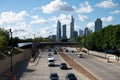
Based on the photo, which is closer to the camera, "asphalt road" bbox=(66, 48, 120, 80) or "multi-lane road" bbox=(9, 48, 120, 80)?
"multi-lane road" bbox=(9, 48, 120, 80)

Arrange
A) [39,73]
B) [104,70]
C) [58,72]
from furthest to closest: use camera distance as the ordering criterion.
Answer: [104,70] → [58,72] → [39,73]

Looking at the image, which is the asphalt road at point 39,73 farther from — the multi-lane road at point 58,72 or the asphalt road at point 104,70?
A: the asphalt road at point 104,70

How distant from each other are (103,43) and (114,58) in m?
35.7

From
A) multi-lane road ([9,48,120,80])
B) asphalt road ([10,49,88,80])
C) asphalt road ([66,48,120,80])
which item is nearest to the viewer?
asphalt road ([10,49,88,80])

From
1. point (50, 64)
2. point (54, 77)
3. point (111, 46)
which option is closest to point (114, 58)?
point (111, 46)

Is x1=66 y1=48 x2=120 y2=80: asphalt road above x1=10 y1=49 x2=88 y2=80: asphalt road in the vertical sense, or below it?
below

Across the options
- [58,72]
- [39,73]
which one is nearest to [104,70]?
[58,72]

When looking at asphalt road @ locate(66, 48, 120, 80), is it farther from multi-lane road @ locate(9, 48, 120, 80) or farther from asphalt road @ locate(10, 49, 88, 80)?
asphalt road @ locate(10, 49, 88, 80)

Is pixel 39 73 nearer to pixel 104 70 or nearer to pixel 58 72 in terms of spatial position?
pixel 58 72

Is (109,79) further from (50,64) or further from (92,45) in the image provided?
(92,45)

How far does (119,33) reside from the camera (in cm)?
12262

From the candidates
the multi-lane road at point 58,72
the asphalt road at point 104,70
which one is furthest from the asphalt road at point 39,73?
the asphalt road at point 104,70

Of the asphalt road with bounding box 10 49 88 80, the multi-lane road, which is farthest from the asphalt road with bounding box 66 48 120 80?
the asphalt road with bounding box 10 49 88 80

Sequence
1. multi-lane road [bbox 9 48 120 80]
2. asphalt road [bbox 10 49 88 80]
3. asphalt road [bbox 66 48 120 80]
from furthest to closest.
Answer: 1. asphalt road [bbox 66 48 120 80]
2. multi-lane road [bbox 9 48 120 80]
3. asphalt road [bbox 10 49 88 80]
